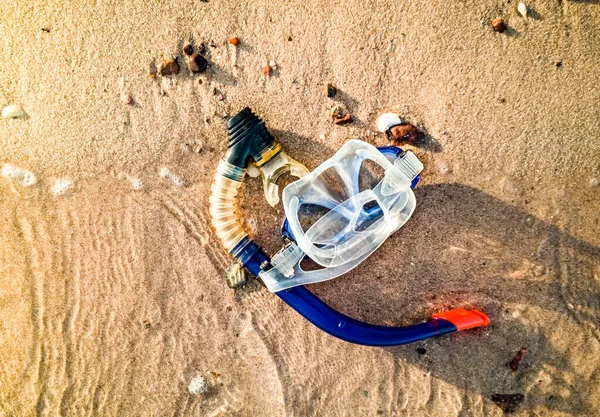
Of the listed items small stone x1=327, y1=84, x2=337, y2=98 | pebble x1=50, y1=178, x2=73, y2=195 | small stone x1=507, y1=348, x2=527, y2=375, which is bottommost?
small stone x1=507, y1=348, x2=527, y2=375

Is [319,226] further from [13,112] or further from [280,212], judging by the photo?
[13,112]

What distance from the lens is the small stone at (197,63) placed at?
320 centimetres

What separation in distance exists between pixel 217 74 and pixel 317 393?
2.33 meters

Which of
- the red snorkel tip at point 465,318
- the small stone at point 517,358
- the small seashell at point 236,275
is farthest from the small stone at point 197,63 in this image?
the small stone at point 517,358

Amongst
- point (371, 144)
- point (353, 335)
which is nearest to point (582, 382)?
point (353, 335)

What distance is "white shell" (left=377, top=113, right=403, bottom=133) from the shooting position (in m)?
3.17

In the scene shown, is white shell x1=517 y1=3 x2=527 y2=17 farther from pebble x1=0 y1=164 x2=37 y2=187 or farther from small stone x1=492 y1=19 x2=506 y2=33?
pebble x1=0 y1=164 x2=37 y2=187

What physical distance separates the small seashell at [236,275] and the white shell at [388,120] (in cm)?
137

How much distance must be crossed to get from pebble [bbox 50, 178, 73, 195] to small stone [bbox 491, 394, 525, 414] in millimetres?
3344

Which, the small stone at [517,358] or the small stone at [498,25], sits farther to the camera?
the small stone at [517,358]

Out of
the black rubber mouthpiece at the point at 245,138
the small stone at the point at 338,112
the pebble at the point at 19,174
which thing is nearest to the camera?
the black rubber mouthpiece at the point at 245,138

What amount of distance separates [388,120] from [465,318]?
141cm

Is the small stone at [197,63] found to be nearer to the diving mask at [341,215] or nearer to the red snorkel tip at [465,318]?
the diving mask at [341,215]

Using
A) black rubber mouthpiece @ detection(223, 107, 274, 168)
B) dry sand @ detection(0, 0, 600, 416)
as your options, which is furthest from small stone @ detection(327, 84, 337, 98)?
black rubber mouthpiece @ detection(223, 107, 274, 168)
